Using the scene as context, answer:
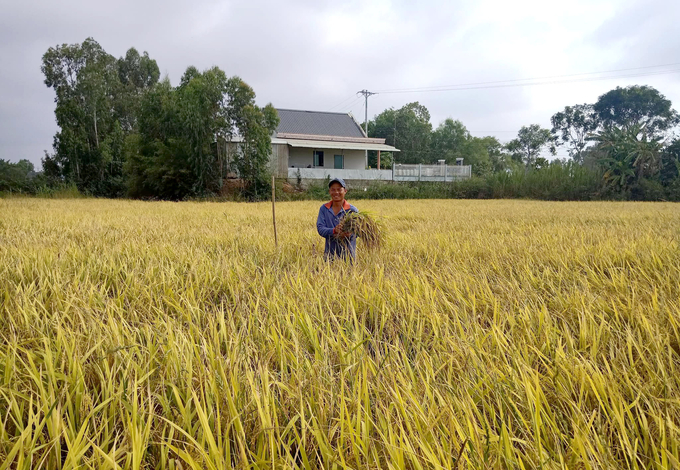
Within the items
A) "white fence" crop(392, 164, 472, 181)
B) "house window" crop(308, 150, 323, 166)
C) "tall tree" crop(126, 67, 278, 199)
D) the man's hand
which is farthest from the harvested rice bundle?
"house window" crop(308, 150, 323, 166)

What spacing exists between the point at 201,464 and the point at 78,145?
927 inches

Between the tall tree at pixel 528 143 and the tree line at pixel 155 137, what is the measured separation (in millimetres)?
43425

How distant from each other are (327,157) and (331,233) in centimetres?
2252

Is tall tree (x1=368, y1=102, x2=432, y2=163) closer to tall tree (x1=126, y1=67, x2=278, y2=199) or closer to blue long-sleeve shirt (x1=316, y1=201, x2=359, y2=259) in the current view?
tall tree (x1=126, y1=67, x2=278, y2=199)

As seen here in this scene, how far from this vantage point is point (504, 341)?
1.41 metres

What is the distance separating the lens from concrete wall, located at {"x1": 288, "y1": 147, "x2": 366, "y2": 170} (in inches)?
950

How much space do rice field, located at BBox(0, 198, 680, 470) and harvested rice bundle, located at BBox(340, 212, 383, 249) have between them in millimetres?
281

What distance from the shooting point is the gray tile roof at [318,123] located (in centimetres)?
2636

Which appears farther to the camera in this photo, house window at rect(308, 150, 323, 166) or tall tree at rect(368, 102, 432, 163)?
tall tree at rect(368, 102, 432, 163)

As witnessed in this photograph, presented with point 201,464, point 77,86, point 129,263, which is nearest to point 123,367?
point 201,464

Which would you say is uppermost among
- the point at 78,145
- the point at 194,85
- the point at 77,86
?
the point at 77,86

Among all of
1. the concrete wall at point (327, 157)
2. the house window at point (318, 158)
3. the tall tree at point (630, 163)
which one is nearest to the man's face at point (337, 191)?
the tall tree at point (630, 163)

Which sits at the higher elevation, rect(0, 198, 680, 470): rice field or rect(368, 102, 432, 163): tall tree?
rect(368, 102, 432, 163): tall tree

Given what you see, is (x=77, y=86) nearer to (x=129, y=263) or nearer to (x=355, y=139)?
(x=355, y=139)
